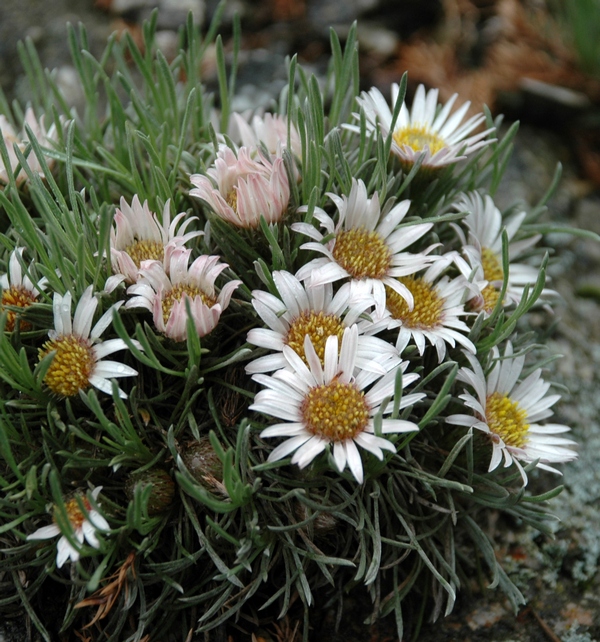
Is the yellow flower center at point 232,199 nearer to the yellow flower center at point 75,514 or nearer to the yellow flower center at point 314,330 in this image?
the yellow flower center at point 314,330

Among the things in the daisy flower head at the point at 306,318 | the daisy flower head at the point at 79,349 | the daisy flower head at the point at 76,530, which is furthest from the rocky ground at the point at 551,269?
the daisy flower head at the point at 306,318

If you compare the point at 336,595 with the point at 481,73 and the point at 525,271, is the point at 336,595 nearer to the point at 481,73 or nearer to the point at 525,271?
the point at 525,271

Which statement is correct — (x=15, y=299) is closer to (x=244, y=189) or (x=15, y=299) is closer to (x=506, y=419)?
(x=244, y=189)

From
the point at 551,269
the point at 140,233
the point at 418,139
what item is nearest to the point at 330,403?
the point at 140,233

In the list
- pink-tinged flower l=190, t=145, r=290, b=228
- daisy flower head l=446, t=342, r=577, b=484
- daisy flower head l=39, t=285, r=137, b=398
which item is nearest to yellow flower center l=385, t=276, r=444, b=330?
daisy flower head l=446, t=342, r=577, b=484

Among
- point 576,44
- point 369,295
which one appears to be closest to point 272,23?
point 576,44

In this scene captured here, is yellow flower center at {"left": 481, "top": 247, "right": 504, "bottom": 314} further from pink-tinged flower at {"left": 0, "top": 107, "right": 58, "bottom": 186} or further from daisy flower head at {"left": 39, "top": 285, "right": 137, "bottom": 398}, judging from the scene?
pink-tinged flower at {"left": 0, "top": 107, "right": 58, "bottom": 186}
